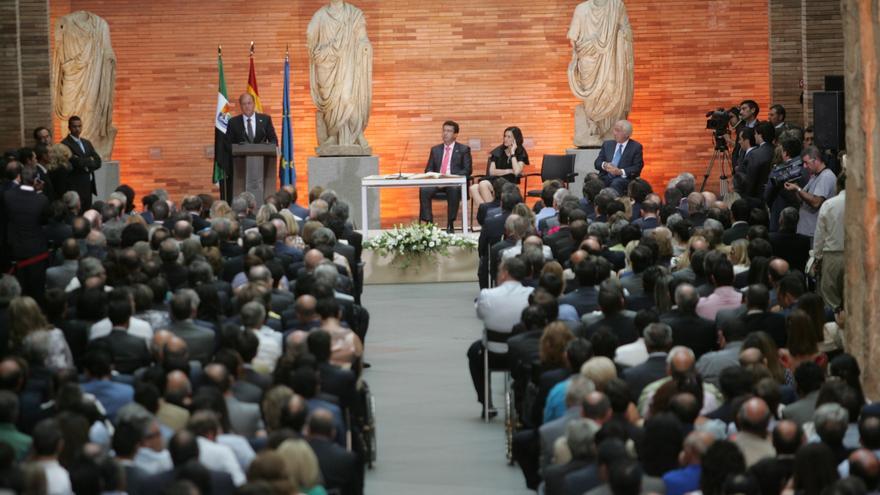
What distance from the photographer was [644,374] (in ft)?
30.4

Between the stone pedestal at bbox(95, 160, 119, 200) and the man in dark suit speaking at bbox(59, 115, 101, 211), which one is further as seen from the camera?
the stone pedestal at bbox(95, 160, 119, 200)

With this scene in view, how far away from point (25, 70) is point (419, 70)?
5717 mm

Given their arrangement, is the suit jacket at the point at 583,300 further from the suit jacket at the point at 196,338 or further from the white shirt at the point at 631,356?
the suit jacket at the point at 196,338

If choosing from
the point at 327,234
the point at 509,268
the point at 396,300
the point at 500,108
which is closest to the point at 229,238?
the point at 327,234

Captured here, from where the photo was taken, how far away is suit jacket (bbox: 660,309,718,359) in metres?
10.4

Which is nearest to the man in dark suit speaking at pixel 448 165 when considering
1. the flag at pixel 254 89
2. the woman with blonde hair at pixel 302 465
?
the flag at pixel 254 89

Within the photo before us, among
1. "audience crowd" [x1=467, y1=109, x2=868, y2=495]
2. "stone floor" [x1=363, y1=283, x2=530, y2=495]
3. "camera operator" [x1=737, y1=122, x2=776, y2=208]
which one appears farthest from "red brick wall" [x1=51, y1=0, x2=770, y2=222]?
"audience crowd" [x1=467, y1=109, x2=868, y2=495]

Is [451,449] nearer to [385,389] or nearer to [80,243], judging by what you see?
[385,389]

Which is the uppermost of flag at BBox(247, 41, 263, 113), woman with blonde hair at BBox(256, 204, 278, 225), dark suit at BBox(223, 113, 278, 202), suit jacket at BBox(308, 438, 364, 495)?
flag at BBox(247, 41, 263, 113)

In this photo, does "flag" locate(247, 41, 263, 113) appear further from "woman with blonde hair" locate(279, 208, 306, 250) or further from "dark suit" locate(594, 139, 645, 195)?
"woman with blonde hair" locate(279, 208, 306, 250)

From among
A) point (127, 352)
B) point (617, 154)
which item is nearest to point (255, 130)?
point (617, 154)

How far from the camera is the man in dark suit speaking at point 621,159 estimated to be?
1892 cm

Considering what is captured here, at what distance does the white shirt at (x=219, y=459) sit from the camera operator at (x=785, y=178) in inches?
328

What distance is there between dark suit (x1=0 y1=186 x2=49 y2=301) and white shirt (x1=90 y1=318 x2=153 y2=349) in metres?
4.26
